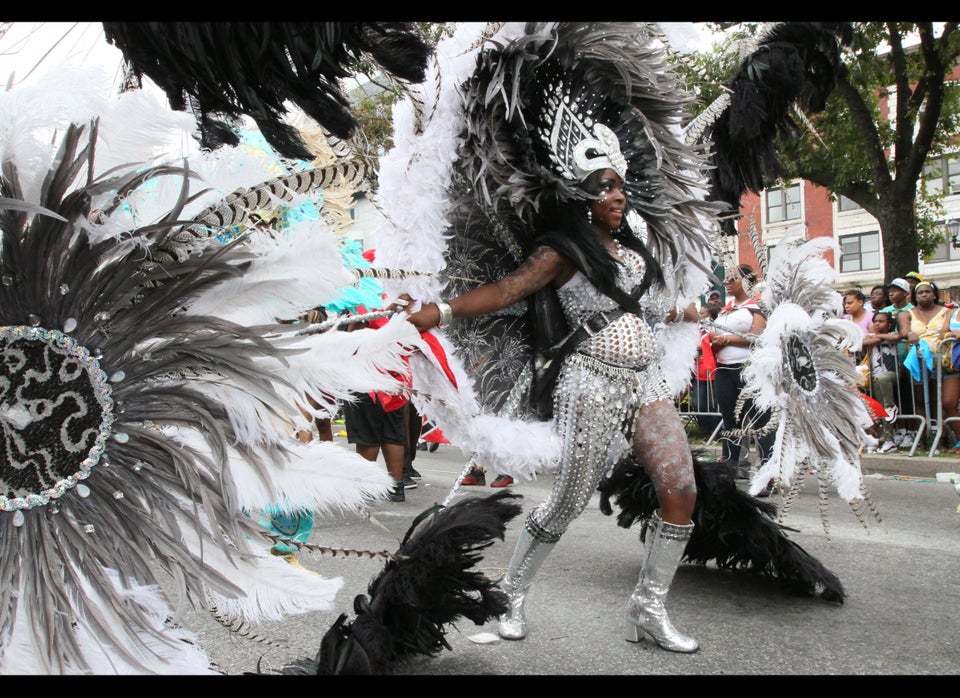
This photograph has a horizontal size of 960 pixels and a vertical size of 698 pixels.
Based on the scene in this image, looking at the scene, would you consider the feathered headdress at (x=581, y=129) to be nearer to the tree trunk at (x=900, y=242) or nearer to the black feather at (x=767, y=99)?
the black feather at (x=767, y=99)

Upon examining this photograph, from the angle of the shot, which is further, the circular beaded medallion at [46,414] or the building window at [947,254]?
the building window at [947,254]

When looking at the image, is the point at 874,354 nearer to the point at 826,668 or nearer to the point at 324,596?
the point at 826,668

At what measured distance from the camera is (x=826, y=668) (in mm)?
2820

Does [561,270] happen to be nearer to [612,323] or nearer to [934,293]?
[612,323]

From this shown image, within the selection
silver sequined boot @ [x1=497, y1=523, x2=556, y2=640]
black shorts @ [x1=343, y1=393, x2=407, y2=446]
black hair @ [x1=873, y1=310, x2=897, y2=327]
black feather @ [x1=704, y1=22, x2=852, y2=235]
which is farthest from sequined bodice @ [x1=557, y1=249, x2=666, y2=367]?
black hair @ [x1=873, y1=310, x2=897, y2=327]

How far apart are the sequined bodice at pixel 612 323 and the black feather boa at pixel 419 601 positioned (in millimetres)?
786

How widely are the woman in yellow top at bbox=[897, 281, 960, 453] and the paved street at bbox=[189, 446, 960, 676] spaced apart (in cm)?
302

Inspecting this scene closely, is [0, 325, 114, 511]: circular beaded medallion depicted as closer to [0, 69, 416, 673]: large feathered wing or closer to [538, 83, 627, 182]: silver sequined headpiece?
[0, 69, 416, 673]: large feathered wing

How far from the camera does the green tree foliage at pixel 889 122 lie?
11.2m

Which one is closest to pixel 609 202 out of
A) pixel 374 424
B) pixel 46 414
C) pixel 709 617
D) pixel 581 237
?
pixel 581 237

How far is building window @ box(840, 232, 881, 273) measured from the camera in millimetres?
32031

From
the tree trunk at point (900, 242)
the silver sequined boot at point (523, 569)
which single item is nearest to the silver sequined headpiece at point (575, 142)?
the silver sequined boot at point (523, 569)

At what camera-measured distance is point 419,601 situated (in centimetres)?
246

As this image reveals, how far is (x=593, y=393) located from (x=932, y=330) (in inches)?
258
